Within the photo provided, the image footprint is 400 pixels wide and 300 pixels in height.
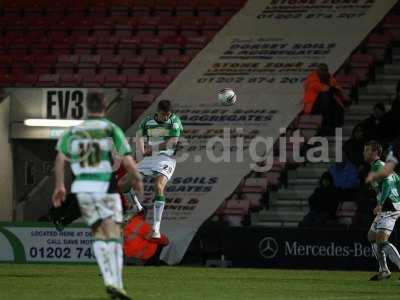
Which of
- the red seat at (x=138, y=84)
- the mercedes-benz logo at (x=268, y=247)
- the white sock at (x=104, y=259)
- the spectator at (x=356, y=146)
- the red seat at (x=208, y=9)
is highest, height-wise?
the red seat at (x=208, y=9)

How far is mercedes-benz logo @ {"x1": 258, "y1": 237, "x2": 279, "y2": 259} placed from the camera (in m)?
20.9

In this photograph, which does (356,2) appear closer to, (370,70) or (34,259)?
(370,70)

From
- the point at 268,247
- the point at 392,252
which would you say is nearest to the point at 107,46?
the point at 268,247

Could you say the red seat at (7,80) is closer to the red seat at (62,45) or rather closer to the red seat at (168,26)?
the red seat at (62,45)

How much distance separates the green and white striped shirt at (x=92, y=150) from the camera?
1161 cm

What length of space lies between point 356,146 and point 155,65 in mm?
7129

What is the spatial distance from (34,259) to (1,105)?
4.61 m

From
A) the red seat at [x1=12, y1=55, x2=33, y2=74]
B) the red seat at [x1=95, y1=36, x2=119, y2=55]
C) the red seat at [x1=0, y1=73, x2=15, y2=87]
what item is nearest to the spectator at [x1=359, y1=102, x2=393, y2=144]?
the red seat at [x1=95, y1=36, x2=119, y2=55]

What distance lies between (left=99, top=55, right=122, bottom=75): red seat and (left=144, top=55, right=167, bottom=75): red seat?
2.28 feet

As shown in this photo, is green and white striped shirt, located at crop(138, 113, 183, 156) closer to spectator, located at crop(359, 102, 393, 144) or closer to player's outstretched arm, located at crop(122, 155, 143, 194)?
spectator, located at crop(359, 102, 393, 144)

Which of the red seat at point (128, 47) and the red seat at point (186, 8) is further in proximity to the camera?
the red seat at point (186, 8)

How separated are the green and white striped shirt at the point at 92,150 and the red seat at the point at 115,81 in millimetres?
14851

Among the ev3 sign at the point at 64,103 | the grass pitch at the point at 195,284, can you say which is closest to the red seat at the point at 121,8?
the ev3 sign at the point at 64,103

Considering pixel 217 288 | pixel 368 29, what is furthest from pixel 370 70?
pixel 217 288
